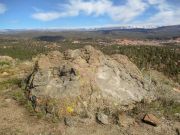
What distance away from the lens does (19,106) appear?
12.6 m

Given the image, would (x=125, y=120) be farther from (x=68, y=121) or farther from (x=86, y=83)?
(x=86, y=83)

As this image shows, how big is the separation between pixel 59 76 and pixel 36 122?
2.56m

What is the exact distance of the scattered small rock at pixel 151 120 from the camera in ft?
36.7

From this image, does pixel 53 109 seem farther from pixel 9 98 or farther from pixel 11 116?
pixel 9 98

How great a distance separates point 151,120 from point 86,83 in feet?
9.67

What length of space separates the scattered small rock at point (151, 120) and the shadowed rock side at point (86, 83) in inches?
44.6

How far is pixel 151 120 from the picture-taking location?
1130 centimetres

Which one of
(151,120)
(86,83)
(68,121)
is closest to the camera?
(68,121)

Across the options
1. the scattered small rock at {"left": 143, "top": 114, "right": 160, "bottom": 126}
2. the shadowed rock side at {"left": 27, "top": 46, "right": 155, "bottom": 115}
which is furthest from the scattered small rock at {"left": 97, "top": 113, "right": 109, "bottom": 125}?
the scattered small rock at {"left": 143, "top": 114, "right": 160, "bottom": 126}

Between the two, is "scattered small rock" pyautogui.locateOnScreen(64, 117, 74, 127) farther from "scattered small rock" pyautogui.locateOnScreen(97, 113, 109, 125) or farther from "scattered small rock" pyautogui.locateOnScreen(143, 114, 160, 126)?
"scattered small rock" pyautogui.locateOnScreen(143, 114, 160, 126)

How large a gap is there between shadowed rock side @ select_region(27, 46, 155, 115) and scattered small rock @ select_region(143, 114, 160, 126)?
113cm

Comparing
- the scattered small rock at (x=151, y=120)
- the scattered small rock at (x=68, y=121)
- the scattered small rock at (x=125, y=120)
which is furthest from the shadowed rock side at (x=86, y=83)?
the scattered small rock at (x=151, y=120)

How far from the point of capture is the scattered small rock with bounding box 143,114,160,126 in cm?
1118

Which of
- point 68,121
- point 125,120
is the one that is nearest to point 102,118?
point 125,120
